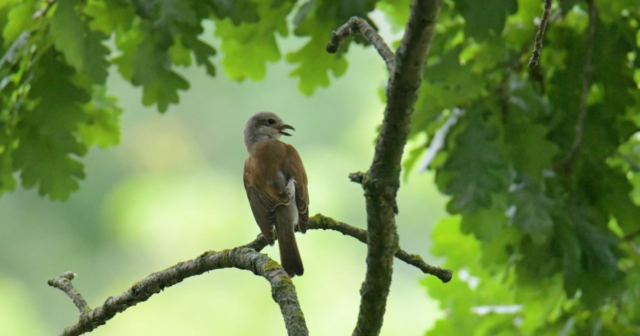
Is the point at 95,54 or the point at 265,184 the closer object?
the point at 95,54

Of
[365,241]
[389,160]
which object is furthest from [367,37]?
[365,241]

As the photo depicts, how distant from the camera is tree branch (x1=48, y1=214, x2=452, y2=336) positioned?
5.71 feet

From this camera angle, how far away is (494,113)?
170 inches

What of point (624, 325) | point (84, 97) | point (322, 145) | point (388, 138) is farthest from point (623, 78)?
point (322, 145)

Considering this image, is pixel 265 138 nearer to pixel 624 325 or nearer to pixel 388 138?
pixel 624 325

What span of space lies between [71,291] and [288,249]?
1.41 m

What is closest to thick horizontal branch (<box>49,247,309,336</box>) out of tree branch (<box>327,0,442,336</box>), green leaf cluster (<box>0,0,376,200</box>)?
tree branch (<box>327,0,442,336</box>)

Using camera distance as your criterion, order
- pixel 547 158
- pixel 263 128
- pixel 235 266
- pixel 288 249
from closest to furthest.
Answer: pixel 235 266
pixel 288 249
pixel 547 158
pixel 263 128

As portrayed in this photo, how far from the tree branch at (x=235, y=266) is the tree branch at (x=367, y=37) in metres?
0.53

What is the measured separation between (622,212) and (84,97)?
2988 millimetres

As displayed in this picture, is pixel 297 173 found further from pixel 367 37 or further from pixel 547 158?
pixel 367 37

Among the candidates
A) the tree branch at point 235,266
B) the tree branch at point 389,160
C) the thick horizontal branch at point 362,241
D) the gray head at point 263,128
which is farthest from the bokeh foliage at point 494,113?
the tree branch at point 389,160

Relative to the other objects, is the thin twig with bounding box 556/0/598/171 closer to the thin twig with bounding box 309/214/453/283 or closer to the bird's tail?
the bird's tail

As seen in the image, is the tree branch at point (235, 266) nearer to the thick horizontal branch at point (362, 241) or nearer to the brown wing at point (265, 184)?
the thick horizontal branch at point (362, 241)
